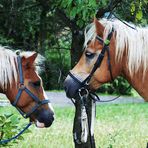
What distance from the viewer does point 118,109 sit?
51.8ft

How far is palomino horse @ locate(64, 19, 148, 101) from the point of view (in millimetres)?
4598

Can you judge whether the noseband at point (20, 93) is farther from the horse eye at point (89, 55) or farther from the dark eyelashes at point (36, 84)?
the horse eye at point (89, 55)

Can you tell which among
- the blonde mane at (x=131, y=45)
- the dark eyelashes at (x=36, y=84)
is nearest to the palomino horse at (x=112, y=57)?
the blonde mane at (x=131, y=45)

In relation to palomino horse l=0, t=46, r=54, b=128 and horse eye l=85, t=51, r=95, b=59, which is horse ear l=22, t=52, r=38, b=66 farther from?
horse eye l=85, t=51, r=95, b=59

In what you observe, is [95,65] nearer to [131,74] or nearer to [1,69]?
[131,74]

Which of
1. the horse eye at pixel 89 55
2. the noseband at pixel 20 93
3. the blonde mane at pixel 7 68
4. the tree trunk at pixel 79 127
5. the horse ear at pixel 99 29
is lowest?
the tree trunk at pixel 79 127

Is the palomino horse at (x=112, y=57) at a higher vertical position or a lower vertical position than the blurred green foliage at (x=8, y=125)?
higher

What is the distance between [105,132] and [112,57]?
5.70 metres

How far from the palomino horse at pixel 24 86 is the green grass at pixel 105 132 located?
1577mm

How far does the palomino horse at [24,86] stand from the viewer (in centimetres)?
479

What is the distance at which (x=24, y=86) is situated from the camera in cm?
486

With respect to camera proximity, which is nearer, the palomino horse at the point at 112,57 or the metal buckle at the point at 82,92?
the palomino horse at the point at 112,57

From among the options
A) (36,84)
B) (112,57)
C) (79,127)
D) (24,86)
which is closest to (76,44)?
(79,127)

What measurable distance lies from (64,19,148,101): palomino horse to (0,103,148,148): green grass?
1784 millimetres
